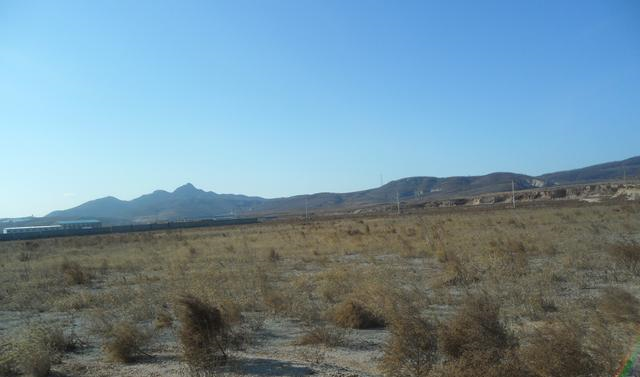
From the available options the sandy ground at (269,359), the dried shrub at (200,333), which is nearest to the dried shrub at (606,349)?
the sandy ground at (269,359)

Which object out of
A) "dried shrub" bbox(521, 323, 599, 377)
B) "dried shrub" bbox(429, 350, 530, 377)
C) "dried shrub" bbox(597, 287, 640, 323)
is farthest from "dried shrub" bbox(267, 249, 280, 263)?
"dried shrub" bbox(521, 323, 599, 377)

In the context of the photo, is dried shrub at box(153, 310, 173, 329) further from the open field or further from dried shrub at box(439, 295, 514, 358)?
dried shrub at box(439, 295, 514, 358)

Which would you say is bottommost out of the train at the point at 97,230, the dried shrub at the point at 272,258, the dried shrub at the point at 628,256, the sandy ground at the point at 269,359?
the sandy ground at the point at 269,359

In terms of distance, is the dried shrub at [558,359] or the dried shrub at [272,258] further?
the dried shrub at [272,258]

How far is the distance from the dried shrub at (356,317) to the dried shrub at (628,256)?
962 cm

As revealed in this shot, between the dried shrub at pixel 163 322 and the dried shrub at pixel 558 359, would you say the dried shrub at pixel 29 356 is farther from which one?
the dried shrub at pixel 558 359

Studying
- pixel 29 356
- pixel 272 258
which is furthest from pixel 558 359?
pixel 272 258

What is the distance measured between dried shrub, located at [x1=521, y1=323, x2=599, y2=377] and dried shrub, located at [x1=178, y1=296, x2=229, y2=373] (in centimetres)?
486

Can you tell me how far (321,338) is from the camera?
33.3ft

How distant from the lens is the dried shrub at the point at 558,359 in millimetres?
6164

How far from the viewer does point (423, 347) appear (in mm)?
7430

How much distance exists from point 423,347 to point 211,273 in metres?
13.5

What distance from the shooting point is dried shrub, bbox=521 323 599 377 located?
20.2 ft

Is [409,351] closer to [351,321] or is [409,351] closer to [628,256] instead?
[351,321]
